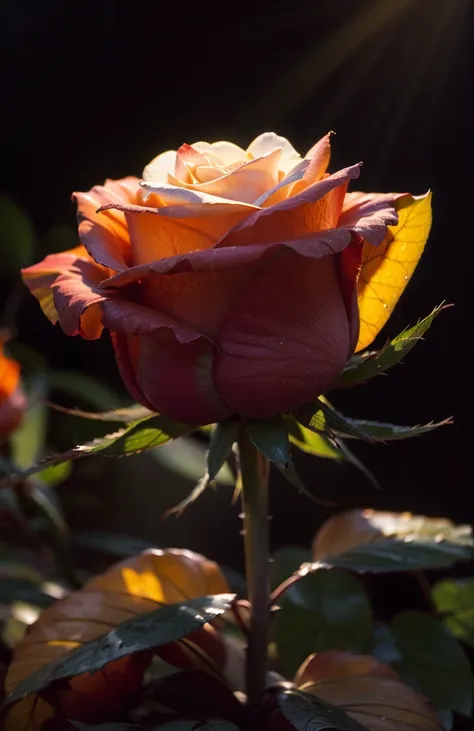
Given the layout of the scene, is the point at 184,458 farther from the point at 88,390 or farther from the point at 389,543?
the point at 389,543

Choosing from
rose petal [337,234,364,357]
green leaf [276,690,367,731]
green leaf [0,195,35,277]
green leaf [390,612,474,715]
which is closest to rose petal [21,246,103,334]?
rose petal [337,234,364,357]

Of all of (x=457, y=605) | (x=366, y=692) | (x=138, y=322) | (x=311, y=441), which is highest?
(x=138, y=322)

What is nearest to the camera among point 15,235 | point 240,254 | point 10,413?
point 240,254

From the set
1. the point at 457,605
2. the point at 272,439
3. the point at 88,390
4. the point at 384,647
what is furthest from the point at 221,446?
the point at 88,390

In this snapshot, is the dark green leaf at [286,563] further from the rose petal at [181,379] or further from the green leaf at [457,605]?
the rose petal at [181,379]

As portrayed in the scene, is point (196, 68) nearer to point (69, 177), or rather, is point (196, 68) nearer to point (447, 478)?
point (69, 177)

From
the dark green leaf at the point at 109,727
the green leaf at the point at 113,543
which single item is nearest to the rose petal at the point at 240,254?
the dark green leaf at the point at 109,727

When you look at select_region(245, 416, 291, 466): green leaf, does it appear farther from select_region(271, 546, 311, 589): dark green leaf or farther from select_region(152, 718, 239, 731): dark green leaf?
select_region(271, 546, 311, 589): dark green leaf
